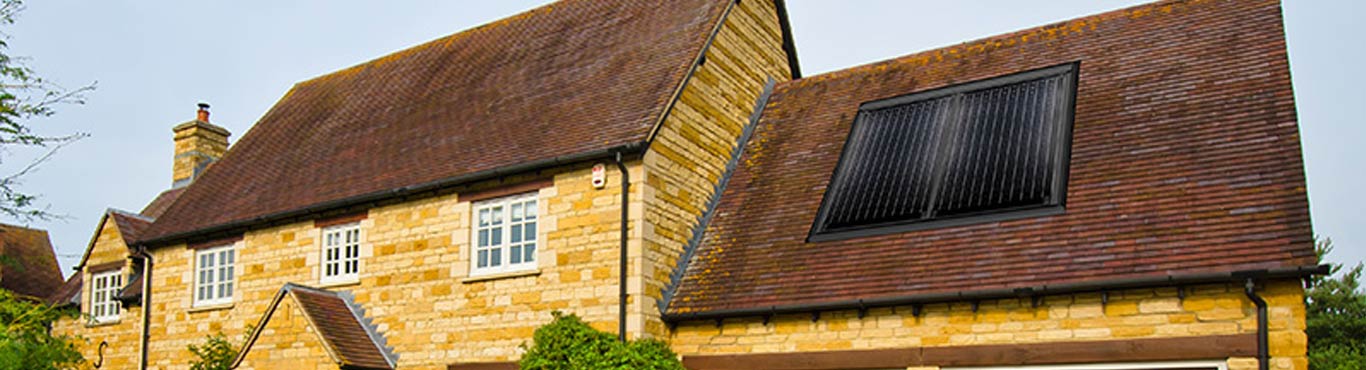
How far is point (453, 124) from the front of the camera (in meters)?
18.0

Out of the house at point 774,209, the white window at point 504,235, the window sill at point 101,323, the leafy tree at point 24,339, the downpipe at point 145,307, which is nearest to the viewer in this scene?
the house at point 774,209

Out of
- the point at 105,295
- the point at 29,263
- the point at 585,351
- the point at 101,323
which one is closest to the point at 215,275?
the point at 101,323

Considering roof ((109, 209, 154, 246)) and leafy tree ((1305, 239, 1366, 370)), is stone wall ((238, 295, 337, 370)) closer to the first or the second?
roof ((109, 209, 154, 246))

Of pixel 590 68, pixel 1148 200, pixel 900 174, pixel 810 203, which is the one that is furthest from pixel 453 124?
pixel 1148 200

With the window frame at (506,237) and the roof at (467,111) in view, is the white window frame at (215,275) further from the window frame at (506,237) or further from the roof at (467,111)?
the window frame at (506,237)

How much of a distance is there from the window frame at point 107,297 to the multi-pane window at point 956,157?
15.0 m

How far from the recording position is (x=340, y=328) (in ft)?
51.9

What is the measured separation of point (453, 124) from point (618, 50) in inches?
115

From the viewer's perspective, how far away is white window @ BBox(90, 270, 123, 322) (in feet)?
72.6

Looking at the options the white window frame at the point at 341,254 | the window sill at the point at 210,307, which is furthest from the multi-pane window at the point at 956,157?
the window sill at the point at 210,307

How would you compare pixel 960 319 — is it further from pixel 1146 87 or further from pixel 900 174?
pixel 1146 87

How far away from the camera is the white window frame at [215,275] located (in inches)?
747

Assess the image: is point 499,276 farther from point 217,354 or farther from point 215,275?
point 215,275

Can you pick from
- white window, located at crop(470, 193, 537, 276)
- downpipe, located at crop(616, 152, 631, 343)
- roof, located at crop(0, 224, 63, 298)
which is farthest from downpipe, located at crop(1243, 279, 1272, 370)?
roof, located at crop(0, 224, 63, 298)
